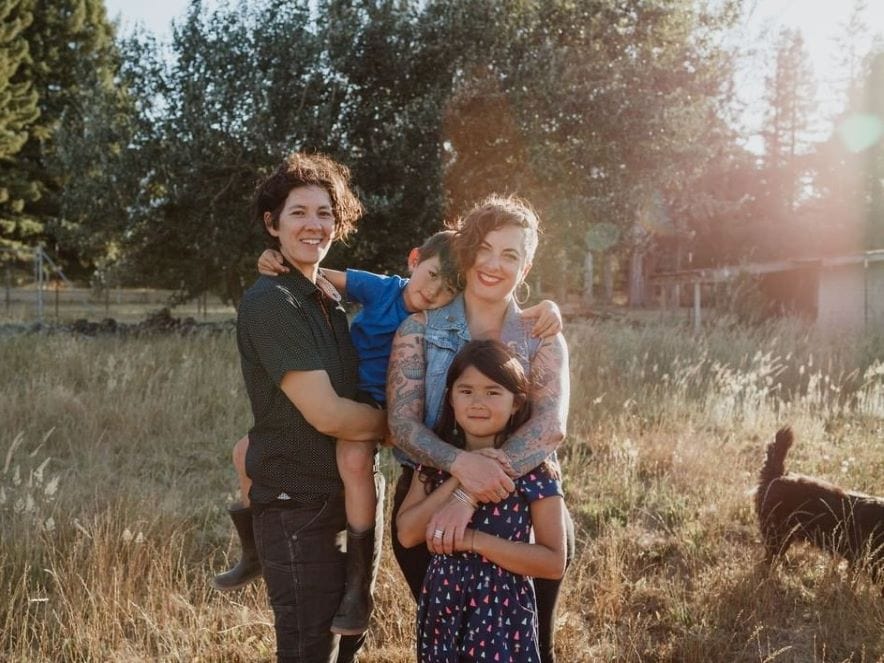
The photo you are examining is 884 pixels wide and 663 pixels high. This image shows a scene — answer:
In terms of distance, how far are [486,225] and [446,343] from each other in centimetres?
44

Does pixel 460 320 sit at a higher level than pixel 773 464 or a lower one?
higher

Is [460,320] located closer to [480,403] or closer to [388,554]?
[480,403]

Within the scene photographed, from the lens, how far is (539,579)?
2.55 meters

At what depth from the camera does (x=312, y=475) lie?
2295 mm

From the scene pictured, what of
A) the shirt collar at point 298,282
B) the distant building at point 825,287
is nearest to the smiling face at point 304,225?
the shirt collar at point 298,282

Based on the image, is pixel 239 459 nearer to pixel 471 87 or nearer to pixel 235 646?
pixel 235 646

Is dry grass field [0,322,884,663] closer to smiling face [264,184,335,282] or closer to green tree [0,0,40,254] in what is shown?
smiling face [264,184,335,282]

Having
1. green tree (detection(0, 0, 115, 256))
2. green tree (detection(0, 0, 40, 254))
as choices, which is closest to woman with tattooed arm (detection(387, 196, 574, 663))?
green tree (detection(0, 0, 40, 254))

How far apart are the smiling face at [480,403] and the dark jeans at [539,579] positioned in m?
0.35

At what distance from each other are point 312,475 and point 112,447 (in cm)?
499

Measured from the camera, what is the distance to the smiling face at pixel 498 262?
8.09 ft

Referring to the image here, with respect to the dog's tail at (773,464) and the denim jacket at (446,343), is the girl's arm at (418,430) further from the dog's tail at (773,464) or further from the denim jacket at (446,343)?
the dog's tail at (773,464)

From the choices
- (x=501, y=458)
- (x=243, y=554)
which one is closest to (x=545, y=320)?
(x=501, y=458)

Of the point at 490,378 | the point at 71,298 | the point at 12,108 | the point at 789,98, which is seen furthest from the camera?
the point at 789,98
